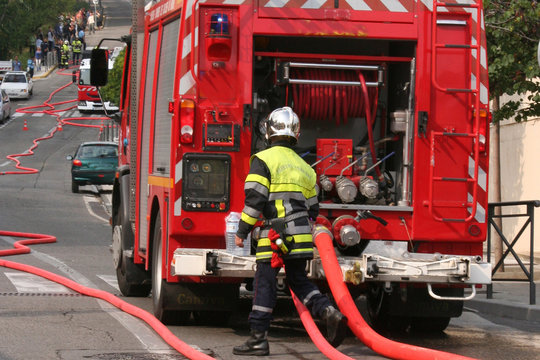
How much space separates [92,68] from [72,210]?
14.6 metres

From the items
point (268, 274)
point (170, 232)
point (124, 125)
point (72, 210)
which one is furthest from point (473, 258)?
point (72, 210)

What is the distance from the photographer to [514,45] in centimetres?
1509

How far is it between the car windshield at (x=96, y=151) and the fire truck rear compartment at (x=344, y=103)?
2201 cm

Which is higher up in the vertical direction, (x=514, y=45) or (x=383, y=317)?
(x=514, y=45)

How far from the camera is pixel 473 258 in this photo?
902 centimetres

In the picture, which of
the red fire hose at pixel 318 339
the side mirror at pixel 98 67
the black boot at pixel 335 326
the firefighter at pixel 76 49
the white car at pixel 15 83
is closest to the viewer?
the red fire hose at pixel 318 339

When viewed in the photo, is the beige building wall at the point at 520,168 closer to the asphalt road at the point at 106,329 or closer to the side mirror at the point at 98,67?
the asphalt road at the point at 106,329

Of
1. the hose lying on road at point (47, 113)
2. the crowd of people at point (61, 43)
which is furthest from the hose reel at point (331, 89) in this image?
the crowd of people at point (61, 43)

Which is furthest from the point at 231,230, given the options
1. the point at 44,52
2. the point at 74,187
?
the point at 44,52

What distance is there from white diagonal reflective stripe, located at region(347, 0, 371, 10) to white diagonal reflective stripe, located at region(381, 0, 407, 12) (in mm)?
150

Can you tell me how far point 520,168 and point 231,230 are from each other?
48.4 feet

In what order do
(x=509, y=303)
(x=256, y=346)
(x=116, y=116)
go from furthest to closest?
(x=116, y=116) < (x=509, y=303) < (x=256, y=346)

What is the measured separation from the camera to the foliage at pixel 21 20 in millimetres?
78062

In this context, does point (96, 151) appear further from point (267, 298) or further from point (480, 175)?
point (267, 298)
